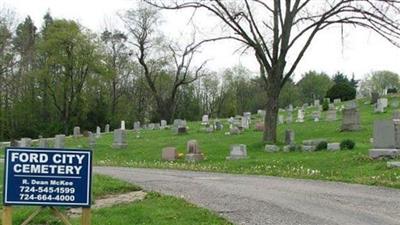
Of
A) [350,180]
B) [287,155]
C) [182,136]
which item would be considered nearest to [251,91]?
[182,136]

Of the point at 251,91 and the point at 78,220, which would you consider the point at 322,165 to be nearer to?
the point at 78,220

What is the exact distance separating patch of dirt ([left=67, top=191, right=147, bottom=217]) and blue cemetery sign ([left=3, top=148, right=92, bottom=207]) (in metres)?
3.70

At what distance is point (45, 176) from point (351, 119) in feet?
78.7

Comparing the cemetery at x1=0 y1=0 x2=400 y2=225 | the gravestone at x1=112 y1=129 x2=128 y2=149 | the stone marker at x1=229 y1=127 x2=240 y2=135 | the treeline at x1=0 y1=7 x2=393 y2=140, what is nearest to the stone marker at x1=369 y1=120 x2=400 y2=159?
the cemetery at x1=0 y1=0 x2=400 y2=225

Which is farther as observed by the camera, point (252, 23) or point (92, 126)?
point (92, 126)

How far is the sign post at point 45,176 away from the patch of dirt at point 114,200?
369cm

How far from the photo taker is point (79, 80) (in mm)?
62469

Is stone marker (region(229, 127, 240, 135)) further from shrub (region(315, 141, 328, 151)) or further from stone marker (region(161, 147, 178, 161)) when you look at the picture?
shrub (region(315, 141, 328, 151))

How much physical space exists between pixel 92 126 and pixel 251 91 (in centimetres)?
2879

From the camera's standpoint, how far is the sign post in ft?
20.6

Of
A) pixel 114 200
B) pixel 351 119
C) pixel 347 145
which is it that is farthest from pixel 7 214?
pixel 351 119

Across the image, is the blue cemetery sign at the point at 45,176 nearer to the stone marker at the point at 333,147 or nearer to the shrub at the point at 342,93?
the stone marker at the point at 333,147

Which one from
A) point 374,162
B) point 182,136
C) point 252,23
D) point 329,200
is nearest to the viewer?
point 329,200

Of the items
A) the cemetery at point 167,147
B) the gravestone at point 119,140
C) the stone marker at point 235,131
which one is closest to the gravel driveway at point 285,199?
the cemetery at point 167,147
